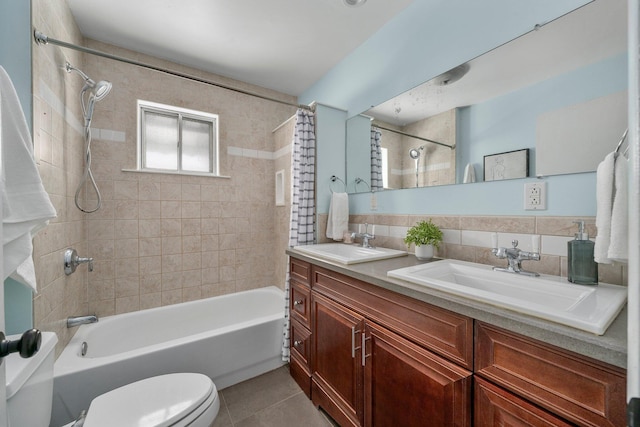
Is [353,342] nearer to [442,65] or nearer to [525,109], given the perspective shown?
[525,109]

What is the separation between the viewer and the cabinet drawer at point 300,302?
160 centimetres

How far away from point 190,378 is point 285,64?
8.00 ft

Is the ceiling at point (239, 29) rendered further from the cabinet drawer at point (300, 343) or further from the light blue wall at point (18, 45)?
the cabinet drawer at point (300, 343)

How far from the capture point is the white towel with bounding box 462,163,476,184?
132 cm

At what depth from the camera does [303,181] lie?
207 cm

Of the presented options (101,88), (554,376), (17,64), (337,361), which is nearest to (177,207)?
(101,88)

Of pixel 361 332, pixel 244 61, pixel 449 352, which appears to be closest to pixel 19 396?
pixel 361 332

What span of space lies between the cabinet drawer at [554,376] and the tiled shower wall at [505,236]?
1.76ft

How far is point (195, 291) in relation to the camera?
2383 millimetres

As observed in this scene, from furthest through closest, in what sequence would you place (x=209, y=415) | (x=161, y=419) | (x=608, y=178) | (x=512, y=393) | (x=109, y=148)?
(x=109, y=148) < (x=209, y=415) < (x=161, y=419) < (x=608, y=178) < (x=512, y=393)

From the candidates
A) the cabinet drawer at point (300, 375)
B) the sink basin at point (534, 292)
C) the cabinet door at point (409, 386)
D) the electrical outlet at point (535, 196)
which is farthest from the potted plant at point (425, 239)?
the cabinet drawer at point (300, 375)

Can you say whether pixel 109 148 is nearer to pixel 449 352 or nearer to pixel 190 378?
pixel 190 378

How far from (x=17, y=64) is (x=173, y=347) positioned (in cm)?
158

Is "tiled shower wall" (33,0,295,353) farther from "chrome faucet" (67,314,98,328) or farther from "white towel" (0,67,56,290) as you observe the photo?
"white towel" (0,67,56,290)
